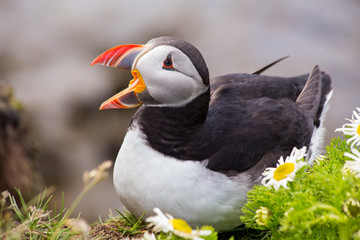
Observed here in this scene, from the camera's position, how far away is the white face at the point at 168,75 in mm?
3443

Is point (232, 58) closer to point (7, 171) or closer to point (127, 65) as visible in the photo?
point (7, 171)

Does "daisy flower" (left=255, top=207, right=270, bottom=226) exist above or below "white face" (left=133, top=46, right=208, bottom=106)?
below

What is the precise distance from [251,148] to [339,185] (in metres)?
1.18

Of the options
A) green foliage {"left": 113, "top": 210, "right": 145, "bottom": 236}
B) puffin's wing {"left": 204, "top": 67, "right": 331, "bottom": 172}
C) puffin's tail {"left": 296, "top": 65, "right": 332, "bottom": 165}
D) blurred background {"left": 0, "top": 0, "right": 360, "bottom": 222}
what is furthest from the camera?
blurred background {"left": 0, "top": 0, "right": 360, "bottom": 222}

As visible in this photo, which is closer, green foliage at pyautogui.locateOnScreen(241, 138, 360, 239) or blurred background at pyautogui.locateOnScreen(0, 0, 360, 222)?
green foliage at pyautogui.locateOnScreen(241, 138, 360, 239)

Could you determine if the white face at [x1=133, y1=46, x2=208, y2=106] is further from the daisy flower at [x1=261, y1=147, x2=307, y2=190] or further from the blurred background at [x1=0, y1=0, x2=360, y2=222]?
the blurred background at [x1=0, y1=0, x2=360, y2=222]

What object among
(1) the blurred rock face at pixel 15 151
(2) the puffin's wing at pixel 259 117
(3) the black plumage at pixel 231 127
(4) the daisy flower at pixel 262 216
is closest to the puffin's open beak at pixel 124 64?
(3) the black plumage at pixel 231 127

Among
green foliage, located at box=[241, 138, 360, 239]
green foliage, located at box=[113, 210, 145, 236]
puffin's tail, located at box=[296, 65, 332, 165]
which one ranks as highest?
green foliage, located at box=[241, 138, 360, 239]

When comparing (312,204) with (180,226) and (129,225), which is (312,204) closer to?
(180,226)

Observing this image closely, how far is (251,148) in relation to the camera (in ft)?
12.2

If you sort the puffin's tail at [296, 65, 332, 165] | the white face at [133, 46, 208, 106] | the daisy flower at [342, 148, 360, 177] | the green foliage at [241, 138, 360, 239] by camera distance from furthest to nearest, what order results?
the puffin's tail at [296, 65, 332, 165]
the white face at [133, 46, 208, 106]
the daisy flower at [342, 148, 360, 177]
the green foliage at [241, 138, 360, 239]

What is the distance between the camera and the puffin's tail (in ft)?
14.4

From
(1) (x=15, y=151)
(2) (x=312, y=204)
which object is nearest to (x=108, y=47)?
(1) (x=15, y=151)

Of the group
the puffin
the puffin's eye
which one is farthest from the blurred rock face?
the puffin's eye
